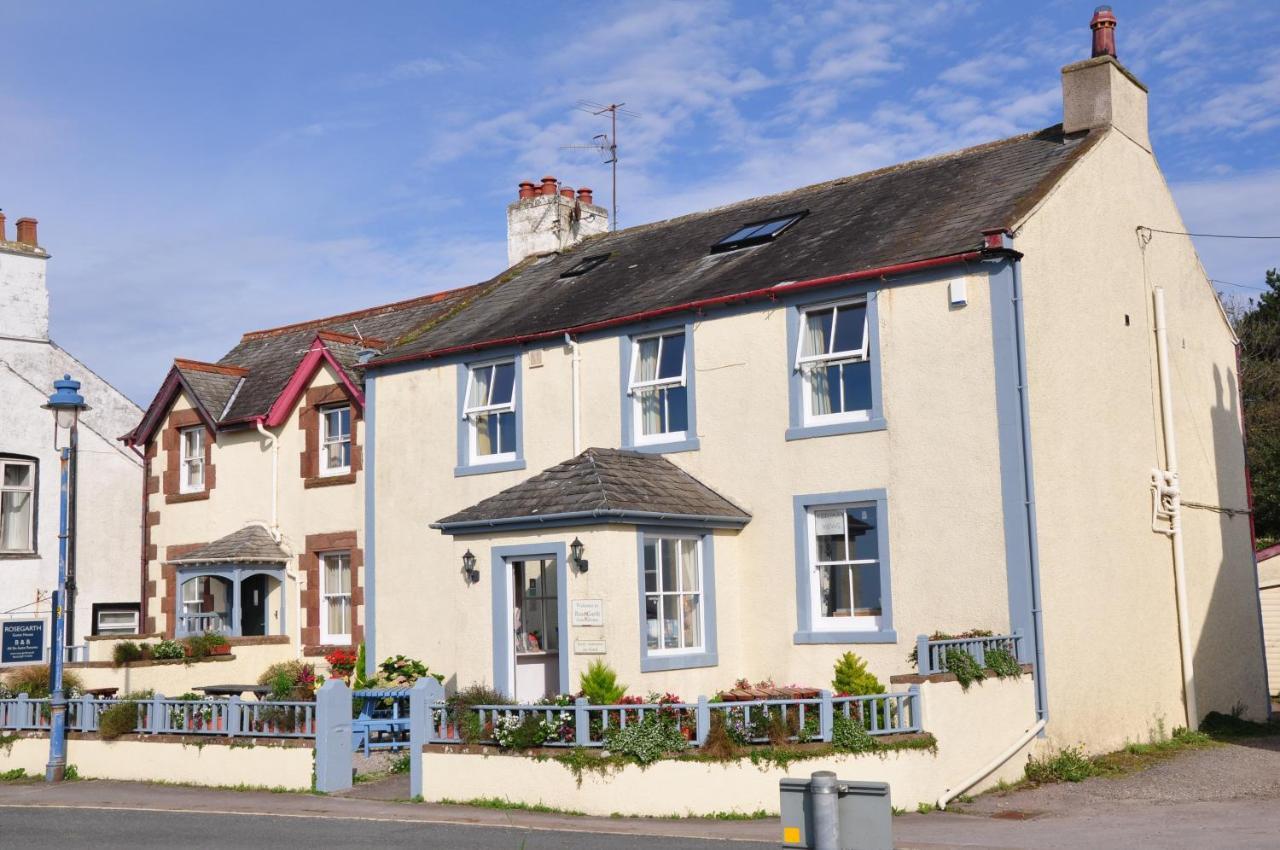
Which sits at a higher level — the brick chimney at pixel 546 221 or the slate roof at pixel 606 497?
the brick chimney at pixel 546 221

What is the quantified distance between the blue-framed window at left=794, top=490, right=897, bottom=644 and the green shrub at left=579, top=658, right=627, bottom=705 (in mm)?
3116

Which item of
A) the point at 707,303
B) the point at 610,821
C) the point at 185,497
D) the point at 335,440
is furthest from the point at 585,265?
the point at 610,821

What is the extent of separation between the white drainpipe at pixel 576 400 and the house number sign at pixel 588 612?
13.5 feet

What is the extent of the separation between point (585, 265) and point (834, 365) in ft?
Answer: 23.9

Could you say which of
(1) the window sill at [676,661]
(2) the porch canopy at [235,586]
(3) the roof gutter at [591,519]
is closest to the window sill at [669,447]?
(3) the roof gutter at [591,519]

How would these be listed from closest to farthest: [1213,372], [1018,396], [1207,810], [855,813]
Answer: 1. [855,813]
2. [1207,810]
3. [1018,396]
4. [1213,372]

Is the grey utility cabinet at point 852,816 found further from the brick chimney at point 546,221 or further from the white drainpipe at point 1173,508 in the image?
the brick chimney at point 546,221

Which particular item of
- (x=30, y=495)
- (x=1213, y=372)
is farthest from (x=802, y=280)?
(x=30, y=495)

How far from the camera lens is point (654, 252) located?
22.3 metres

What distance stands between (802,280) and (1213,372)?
8.29 m

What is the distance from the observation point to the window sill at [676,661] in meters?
15.7

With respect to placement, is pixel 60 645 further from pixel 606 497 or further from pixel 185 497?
pixel 185 497

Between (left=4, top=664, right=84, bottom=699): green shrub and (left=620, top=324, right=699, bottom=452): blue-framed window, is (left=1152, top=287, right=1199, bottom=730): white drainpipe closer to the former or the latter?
(left=620, top=324, right=699, bottom=452): blue-framed window

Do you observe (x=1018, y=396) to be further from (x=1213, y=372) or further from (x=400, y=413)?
(x=400, y=413)
